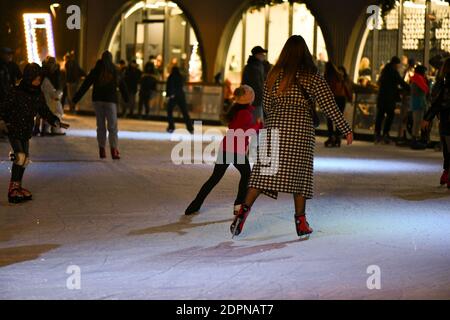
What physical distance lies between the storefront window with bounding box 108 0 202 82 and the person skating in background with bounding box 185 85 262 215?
2189 centimetres

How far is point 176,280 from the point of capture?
23.2 feet

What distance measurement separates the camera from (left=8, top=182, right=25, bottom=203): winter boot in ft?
36.4

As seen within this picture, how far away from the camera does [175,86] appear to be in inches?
953

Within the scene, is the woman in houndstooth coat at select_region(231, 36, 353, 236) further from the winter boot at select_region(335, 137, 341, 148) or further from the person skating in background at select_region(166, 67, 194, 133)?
the person skating in background at select_region(166, 67, 194, 133)

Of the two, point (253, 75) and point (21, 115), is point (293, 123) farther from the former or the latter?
point (253, 75)

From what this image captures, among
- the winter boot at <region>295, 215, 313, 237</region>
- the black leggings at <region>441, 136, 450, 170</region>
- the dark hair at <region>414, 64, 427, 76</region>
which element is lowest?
the winter boot at <region>295, 215, 313, 237</region>

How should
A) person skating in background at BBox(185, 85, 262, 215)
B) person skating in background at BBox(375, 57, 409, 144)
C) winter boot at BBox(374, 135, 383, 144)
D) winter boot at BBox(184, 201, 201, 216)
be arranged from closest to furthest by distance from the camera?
person skating in background at BBox(185, 85, 262, 215), winter boot at BBox(184, 201, 201, 216), person skating in background at BBox(375, 57, 409, 144), winter boot at BBox(374, 135, 383, 144)

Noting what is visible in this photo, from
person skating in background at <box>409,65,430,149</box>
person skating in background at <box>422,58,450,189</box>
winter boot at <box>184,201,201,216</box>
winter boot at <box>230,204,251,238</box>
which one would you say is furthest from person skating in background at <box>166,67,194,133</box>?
winter boot at <box>230,204,251,238</box>

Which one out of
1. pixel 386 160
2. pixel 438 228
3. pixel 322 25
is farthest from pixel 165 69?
pixel 438 228

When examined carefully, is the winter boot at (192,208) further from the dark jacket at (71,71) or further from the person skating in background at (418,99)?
the dark jacket at (71,71)

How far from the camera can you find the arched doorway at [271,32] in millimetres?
27656

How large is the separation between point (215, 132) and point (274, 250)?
688 inches

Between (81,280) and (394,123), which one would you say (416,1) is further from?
(81,280)

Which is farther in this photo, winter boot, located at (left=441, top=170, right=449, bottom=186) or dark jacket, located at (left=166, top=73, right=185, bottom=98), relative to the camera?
dark jacket, located at (left=166, top=73, right=185, bottom=98)
